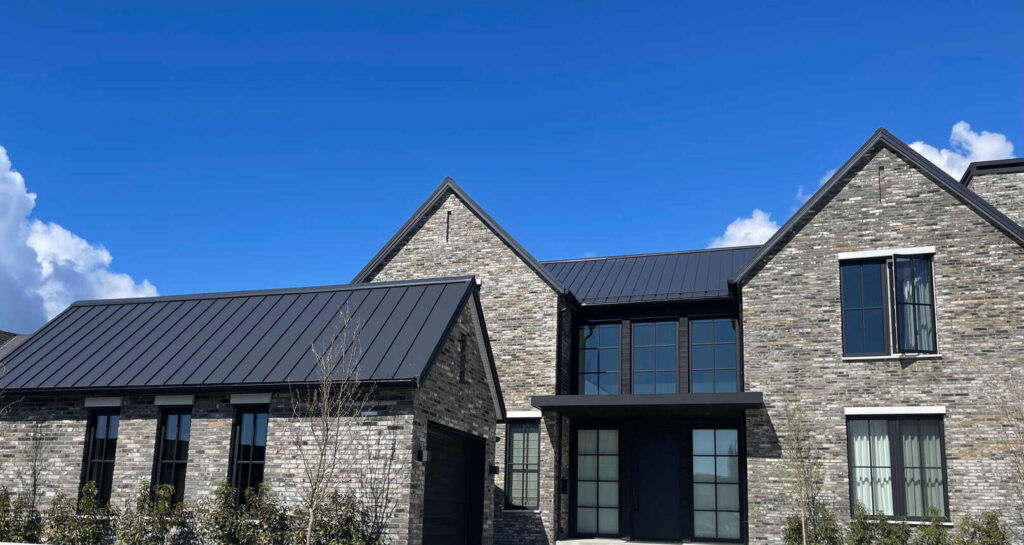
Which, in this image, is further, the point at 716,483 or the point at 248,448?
the point at 716,483

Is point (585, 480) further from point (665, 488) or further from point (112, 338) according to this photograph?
point (112, 338)

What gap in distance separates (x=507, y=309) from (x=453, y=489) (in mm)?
6425

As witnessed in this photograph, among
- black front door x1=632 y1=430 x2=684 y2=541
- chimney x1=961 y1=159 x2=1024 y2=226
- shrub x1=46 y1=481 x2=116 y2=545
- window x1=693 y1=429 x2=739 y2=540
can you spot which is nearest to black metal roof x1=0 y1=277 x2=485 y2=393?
shrub x1=46 y1=481 x2=116 y2=545

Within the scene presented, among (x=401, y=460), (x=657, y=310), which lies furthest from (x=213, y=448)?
(x=657, y=310)

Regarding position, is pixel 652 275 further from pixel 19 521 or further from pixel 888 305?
pixel 19 521

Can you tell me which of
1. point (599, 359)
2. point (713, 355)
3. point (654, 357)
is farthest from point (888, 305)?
point (599, 359)

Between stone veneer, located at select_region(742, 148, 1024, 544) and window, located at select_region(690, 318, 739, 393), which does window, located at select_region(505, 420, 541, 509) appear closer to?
window, located at select_region(690, 318, 739, 393)

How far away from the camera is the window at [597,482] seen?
71.1ft

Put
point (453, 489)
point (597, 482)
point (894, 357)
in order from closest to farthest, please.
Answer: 1. point (453, 489)
2. point (894, 357)
3. point (597, 482)

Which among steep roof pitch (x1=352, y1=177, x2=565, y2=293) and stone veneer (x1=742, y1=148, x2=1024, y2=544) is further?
steep roof pitch (x1=352, y1=177, x2=565, y2=293)

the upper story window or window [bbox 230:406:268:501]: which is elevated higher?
the upper story window

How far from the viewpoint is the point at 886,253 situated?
61.6 ft

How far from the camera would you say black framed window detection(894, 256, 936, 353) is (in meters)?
18.2

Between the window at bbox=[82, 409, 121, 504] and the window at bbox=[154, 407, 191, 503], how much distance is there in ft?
3.08
